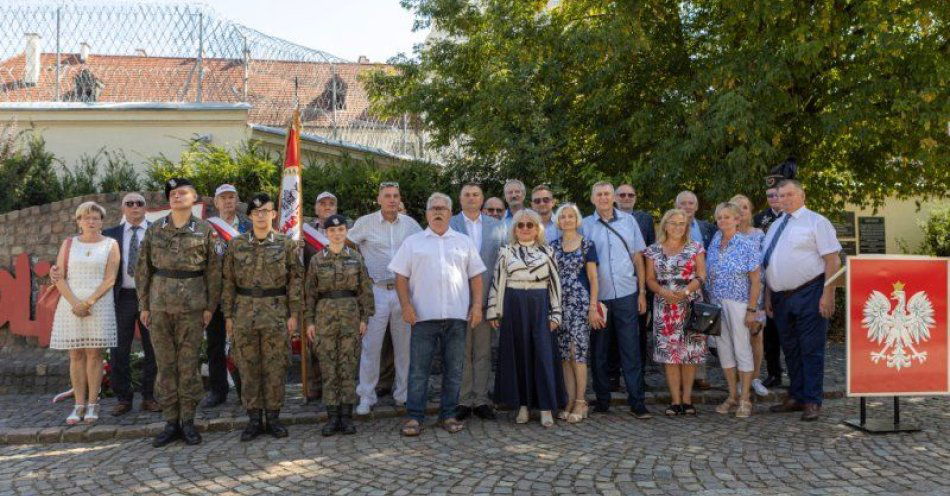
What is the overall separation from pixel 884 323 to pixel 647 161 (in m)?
6.43

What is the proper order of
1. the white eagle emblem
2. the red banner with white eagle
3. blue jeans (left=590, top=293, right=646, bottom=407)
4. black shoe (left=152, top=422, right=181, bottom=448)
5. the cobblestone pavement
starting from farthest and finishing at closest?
the red banner with white eagle, blue jeans (left=590, top=293, right=646, bottom=407), the white eagle emblem, black shoe (left=152, top=422, right=181, bottom=448), the cobblestone pavement

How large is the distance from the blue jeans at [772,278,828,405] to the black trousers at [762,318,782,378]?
3.38 ft

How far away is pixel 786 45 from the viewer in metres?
10.5

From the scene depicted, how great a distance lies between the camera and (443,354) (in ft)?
21.9

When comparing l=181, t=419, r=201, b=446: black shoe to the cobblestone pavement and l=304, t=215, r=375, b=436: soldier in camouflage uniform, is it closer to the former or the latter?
the cobblestone pavement

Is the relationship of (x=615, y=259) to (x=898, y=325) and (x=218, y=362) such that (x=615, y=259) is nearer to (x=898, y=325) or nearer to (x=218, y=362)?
(x=898, y=325)

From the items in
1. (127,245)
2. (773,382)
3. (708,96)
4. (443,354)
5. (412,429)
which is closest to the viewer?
(412,429)

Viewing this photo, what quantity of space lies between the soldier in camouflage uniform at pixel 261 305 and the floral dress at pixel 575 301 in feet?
7.30

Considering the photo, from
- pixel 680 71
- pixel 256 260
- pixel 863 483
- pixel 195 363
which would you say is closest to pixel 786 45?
pixel 680 71

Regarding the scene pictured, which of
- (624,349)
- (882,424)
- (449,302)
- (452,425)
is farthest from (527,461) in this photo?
(882,424)

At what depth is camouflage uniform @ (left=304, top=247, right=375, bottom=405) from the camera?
643 cm

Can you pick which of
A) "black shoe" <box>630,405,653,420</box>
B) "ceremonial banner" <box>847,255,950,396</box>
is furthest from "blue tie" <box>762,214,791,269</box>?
"black shoe" <box>630,405,653,420</box>

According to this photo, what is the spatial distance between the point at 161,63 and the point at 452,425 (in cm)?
899

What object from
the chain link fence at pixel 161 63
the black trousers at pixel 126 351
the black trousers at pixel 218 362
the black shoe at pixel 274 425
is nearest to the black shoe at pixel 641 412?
the black shoe at pixel 274 425
